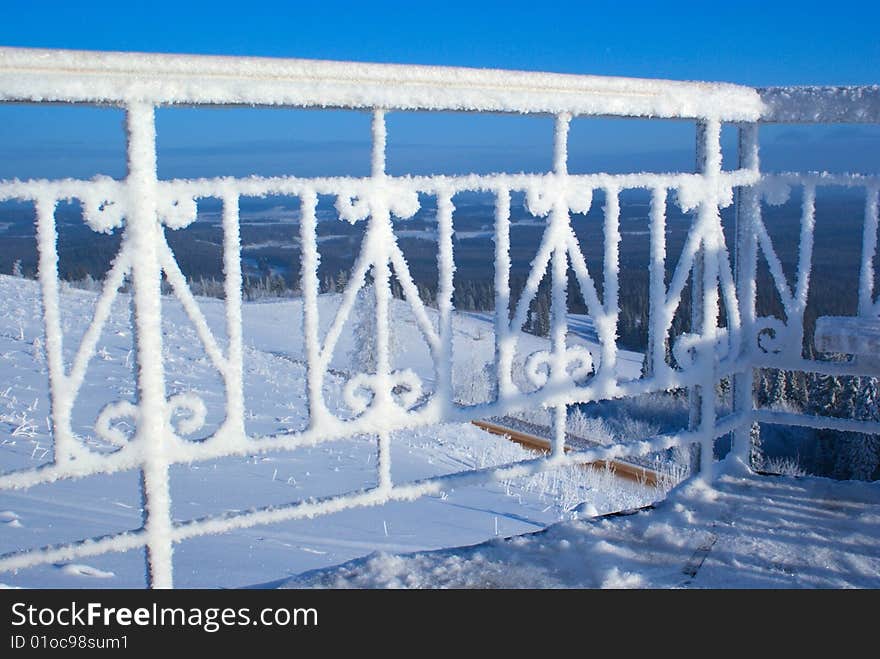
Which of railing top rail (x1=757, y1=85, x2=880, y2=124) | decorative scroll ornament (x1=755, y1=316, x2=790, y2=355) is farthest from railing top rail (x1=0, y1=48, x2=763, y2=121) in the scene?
decorative scroll ornament (x1=755, y1=316, x2=790, y2=355)

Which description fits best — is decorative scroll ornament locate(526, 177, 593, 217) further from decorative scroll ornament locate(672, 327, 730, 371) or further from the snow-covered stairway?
the snow-covered stairway

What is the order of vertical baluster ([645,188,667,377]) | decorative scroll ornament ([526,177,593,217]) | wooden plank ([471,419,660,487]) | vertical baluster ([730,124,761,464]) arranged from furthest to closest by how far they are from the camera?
wooden plank ([471,419,660,487]) → vertical baluster ([730,124,761,464]) → vertical baluster ([645,188,667,377]) → decorative scroll ornament ([526,177,593,217])

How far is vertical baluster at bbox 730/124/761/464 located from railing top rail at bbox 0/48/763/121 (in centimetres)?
53

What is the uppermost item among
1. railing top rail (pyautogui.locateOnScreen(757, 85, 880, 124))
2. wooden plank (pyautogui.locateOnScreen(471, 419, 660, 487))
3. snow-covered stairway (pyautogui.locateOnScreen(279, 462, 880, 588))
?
railing top rail (pyautogui.locateOnScreen(757, 85, 880, 124))

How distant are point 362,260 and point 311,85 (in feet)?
1.47

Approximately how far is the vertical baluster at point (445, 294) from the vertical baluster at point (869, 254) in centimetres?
161

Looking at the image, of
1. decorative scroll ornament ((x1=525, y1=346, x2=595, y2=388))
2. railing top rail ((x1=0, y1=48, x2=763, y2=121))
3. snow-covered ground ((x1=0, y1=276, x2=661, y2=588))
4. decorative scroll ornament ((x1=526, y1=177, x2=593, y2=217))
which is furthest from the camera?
snow-covered ground ((x1=0, y1=276, x2=661, y2=588))

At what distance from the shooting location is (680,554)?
7.72 ft

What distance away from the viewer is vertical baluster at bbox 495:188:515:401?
7.89 feet

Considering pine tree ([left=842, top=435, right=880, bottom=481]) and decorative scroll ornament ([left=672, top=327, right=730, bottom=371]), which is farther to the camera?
pine tree ([left=842, top=435, right=880, bottom=481])

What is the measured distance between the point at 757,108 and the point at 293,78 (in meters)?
1.77

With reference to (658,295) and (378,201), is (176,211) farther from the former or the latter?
(658,295)
